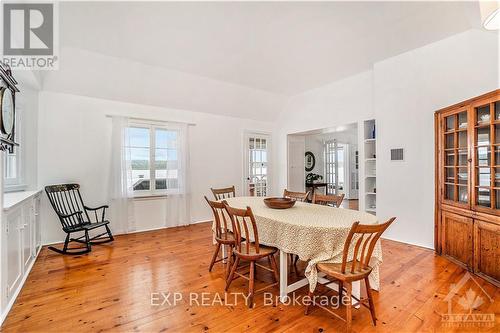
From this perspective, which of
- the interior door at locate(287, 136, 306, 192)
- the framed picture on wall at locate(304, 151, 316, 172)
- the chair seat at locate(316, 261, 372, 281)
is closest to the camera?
the chair seat at locate(316, 261, 372, 281)

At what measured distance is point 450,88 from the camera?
10.7ft

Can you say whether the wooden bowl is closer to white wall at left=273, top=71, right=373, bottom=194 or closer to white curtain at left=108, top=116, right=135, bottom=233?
white wall at left=273, top=71, right=373, bottom=194

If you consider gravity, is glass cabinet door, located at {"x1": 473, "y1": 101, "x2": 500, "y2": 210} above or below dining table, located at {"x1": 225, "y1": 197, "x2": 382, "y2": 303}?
above

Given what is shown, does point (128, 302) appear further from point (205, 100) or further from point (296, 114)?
point (296, 114)

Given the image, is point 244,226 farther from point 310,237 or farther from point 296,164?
point 296,164

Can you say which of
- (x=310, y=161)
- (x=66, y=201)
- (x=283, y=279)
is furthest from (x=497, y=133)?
(x=66, y=201)

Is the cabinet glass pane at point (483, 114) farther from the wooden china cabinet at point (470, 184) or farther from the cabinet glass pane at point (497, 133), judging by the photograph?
the cabinet glass pane at point (497, 133)

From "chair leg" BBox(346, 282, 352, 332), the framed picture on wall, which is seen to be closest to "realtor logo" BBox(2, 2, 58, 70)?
"chair leg" BBox(346, 282, 352, 332)

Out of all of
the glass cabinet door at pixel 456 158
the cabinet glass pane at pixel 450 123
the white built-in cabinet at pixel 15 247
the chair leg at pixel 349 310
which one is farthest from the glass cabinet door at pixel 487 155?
the white built-in cabinet at pixel 15 247

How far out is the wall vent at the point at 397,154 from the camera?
148 inches

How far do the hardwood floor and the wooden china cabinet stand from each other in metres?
0.26

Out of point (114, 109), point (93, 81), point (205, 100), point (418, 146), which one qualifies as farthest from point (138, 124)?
point (418, 146)

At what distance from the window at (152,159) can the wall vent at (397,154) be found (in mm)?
3979

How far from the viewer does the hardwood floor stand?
186 cm
